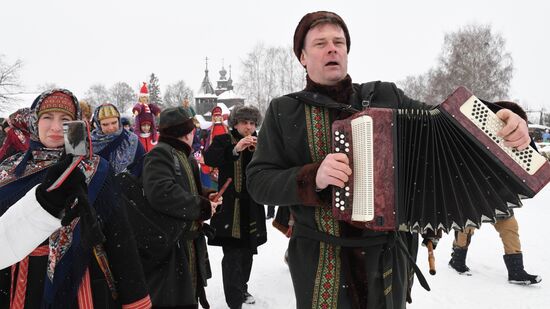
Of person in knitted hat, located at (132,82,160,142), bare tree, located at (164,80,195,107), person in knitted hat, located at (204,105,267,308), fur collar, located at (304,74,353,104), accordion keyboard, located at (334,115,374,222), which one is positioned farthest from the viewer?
bare tree, located at (164,80,195,107)

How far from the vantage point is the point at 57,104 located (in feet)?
6.51

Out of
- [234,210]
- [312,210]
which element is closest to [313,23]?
[312,210]

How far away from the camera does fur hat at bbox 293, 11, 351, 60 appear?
199 centimetres

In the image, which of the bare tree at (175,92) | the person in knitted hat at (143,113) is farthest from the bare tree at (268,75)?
the bare tree at (175,92)

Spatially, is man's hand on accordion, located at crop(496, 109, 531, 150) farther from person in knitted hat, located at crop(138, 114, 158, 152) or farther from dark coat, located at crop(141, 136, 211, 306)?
person in knitted hat, located at crop(138, 114, 158, 152)

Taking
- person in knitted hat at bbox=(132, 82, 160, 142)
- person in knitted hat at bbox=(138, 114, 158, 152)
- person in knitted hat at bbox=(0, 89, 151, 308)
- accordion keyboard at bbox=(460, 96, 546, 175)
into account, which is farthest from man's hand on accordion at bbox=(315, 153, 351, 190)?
person in knitted hat at bbox=(132, 82, 160, 142)

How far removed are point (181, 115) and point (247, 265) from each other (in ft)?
6.04

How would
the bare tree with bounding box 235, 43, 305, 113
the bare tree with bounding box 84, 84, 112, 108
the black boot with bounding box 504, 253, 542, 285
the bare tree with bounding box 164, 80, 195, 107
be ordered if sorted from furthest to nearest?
the bare tree with bounding box 84, 84, 112, 108, the bare tree with bounding box 164, 80, 195, 107, the bare tree with bounding box 235, 43, 305, 113, the black boot with bounding box 504, 253, 542, 285

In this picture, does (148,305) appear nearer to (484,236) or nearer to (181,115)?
(181,115)

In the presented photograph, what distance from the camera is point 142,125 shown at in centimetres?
735

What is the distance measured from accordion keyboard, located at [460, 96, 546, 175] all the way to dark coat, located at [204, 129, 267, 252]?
107 inches

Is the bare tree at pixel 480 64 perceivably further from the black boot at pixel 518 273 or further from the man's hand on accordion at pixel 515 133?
the man's hand on accordion at pixel 515 133

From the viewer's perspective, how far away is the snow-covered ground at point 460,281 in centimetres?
407

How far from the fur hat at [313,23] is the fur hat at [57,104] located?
1237mm
